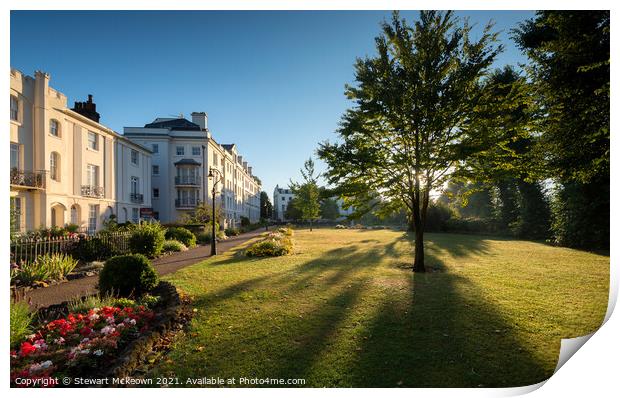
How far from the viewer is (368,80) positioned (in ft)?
24.9

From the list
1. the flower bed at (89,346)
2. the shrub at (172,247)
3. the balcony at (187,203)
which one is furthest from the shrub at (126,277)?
the balcony at (187,203)

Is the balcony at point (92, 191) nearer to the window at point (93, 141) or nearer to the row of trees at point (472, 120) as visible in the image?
the window at point (93, 141)

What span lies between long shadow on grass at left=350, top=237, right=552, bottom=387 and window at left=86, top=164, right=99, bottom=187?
2091 cm

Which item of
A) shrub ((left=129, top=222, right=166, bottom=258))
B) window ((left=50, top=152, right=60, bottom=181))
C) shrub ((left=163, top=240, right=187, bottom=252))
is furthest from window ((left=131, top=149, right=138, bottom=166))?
shrub ((left=129, top=222, right=166, bottom=258))

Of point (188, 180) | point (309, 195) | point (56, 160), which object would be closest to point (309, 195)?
point (309, 195)

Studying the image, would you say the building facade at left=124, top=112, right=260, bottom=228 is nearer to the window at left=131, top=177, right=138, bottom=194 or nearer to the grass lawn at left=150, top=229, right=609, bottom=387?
the window at left=131, top=177, right=138, bottom=194

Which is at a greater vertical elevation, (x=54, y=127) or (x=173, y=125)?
(x=173, y=125)

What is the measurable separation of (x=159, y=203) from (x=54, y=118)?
15554 millimetres

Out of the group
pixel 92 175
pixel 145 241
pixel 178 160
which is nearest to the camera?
pixel 145 241

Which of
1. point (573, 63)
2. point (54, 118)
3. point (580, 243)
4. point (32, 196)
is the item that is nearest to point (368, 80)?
point (573, 63)

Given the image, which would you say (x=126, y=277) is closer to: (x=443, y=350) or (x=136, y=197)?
(x=443, y=350)

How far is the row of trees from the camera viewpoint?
211 inches

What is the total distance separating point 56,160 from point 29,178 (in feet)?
13.4

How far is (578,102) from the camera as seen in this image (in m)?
5.55
